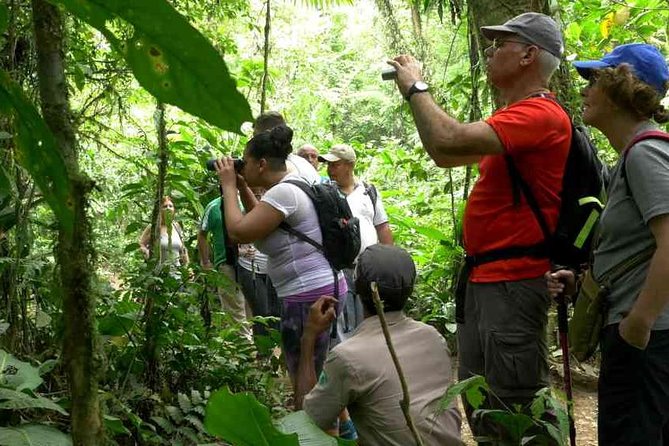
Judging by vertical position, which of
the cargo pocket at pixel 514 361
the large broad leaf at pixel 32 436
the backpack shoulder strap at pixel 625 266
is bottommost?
the cargo pocket at pixel 514 361

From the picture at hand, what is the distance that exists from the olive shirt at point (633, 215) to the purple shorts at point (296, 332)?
147 cm

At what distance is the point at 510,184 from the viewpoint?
98.6 inches

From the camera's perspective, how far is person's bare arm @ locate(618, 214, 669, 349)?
2.00 meters

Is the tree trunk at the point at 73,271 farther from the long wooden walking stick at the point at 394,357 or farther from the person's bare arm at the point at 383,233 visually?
the person's bare arm at the point at 383,233

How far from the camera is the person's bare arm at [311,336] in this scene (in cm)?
323

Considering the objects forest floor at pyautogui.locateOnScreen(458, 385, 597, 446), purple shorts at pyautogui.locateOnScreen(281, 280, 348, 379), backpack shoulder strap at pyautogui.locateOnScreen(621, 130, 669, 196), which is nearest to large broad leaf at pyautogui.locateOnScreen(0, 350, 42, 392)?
purple shorts at pyautogui.locateOnScreen(281, 280, 348, 379)

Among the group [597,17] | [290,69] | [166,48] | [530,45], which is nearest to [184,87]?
[166,48]

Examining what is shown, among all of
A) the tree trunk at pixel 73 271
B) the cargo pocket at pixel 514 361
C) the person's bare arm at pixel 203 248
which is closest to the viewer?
the tree trunk at pixel 73 271

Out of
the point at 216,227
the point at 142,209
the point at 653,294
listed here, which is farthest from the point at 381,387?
the point at 216,227

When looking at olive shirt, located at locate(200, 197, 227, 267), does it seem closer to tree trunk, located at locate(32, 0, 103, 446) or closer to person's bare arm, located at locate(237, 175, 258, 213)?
person's bare arm, located at locate(237, 175, 258, 213)

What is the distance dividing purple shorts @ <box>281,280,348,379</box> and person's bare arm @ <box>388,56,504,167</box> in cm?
113

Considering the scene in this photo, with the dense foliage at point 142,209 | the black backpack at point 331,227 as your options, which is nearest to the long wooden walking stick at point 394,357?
the dense foliage at point 142,209

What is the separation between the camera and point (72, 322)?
1.60 meters

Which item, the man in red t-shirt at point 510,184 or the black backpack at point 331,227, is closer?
the man in red t-shirt at point 510,184
